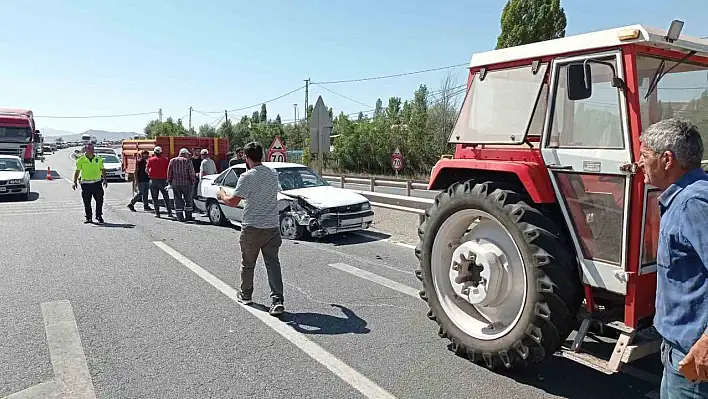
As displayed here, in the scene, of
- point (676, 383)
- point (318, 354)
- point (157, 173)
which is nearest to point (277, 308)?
point (318, 354)

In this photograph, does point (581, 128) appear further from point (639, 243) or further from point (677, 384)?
point (677, 384)

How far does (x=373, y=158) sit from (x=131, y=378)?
41476 mm

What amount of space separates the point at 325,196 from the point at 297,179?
3.35 ft

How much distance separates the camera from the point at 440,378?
4.07m

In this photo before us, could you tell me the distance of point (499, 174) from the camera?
175 inches

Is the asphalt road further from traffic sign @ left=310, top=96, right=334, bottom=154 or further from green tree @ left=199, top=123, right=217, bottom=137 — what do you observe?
green tree @ left=199, top=123, right=217, bottom=137

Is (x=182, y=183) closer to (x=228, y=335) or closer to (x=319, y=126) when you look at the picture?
(x=319, y=126)

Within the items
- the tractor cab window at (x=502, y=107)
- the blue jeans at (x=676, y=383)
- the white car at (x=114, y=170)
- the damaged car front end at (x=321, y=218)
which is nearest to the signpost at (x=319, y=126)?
the damaged car front end at (x=321, y=218)

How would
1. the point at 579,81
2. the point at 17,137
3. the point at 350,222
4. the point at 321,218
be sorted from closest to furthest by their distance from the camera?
the point at 579,81 < the point at 321,218 < the point at 350,222 < the point at 17,137

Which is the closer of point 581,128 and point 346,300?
point 581,128

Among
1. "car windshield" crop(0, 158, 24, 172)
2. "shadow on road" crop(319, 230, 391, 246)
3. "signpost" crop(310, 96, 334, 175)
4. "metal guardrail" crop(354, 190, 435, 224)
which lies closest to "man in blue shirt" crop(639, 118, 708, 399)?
"shadow on road" crop(319, 230, 391, 246)

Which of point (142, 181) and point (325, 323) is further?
point (142, 181)

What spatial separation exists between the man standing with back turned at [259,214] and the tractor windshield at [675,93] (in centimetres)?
364

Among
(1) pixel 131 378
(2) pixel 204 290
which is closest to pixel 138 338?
(1) pixel 131 378
